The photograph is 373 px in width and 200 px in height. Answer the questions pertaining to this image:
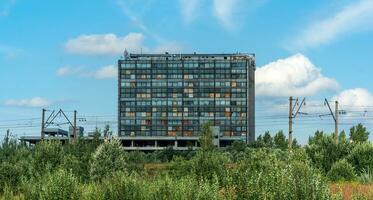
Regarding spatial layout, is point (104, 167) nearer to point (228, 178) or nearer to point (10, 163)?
point (10, 163)

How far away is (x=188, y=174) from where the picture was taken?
20.0 metres

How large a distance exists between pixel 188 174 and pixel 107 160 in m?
13.0

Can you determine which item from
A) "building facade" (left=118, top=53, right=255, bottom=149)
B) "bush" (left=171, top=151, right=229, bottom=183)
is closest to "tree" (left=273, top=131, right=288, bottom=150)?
"building facade" (left=118, top=53, right=255, bottom=149)

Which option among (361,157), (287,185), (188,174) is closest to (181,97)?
(361,157)

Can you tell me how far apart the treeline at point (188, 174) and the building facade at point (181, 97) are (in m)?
145

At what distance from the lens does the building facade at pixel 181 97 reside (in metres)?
190

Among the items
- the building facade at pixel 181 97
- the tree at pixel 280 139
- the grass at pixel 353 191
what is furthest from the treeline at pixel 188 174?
the building facade at pixel 181 97

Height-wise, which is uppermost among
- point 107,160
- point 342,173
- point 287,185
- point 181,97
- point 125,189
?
point 181,97

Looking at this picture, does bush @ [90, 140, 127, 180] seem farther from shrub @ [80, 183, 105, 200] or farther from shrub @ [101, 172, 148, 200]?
shrub @ [80, 183, 105, 200]

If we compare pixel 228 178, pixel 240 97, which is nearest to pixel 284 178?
pixel 228 178

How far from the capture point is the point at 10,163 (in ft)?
111

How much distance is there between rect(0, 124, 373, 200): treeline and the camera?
13.3 meters

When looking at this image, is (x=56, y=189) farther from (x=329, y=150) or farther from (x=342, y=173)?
(x=329, y=150)

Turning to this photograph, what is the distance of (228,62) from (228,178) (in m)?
181
